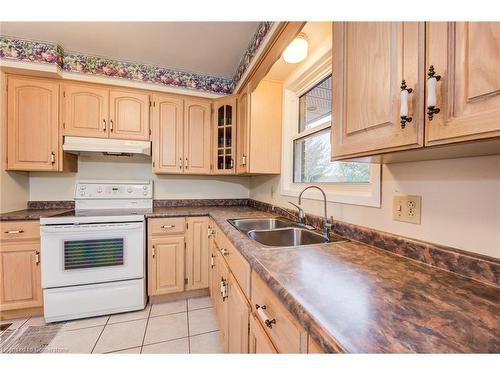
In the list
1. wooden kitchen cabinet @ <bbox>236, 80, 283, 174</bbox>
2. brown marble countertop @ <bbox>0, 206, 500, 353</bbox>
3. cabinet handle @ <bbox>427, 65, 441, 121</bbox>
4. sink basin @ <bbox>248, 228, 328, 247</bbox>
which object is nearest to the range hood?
wooden kitchen cabinet @ <bbox>236, 80, 283, 174</bbox>

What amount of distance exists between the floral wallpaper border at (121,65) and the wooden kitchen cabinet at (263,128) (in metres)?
0.30

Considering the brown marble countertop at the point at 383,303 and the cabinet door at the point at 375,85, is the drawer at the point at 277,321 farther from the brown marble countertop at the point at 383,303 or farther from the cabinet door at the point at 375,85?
the cabinet door at the point at 375,85

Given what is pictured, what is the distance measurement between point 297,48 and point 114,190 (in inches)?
87.6

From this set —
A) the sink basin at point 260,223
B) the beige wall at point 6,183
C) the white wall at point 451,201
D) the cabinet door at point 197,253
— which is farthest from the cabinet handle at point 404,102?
the beige wall at point 6,183

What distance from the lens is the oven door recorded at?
1.83 metres

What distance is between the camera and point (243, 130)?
2.29 meters

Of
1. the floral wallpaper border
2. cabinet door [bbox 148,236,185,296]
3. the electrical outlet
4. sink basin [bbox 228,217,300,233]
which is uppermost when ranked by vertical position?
the floral wallpaper border

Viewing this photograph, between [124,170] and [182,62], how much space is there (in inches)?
53.7

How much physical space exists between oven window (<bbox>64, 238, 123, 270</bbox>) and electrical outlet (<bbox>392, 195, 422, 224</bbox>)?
2060 mm

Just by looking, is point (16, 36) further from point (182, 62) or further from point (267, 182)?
point (267, 182)

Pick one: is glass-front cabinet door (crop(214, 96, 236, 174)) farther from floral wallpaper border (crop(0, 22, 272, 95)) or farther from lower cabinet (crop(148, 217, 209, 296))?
lower cabinet (crop(148, 217, 209, 296))

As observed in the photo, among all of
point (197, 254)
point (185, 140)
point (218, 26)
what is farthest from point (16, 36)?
point (197, 254)

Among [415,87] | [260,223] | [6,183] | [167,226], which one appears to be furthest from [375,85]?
[6,183]

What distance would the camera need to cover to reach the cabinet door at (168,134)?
7.96 feet
